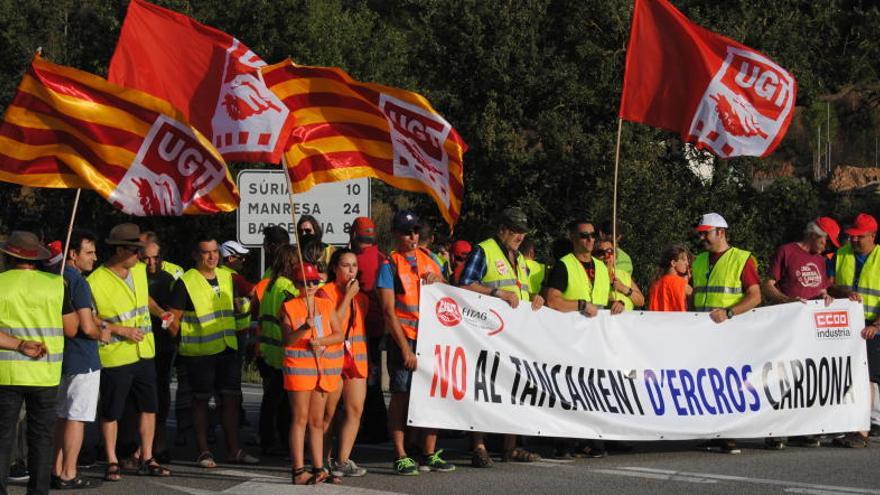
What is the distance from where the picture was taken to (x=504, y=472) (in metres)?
10.7

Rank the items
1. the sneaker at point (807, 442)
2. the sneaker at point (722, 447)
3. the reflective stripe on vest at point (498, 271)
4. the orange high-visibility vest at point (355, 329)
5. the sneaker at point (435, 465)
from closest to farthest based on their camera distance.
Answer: the orange high-visibility vest at point (355, 329) → the sneaker at point (435, 465) → the reflective stripe on vest at point (498, 271) → the sneaker at point (722, 447) → the sneaker at point (807, 442)

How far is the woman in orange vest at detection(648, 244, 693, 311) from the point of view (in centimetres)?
1283

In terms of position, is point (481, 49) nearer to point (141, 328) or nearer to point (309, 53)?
point (309, 53)

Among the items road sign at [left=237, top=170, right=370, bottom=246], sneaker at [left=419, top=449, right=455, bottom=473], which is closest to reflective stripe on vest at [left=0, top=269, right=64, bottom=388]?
sneaker at [left=419, top=449, right=455, bottom=473]

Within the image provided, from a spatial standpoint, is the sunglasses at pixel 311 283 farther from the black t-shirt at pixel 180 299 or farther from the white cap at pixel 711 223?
the white cap at pixel 711 223

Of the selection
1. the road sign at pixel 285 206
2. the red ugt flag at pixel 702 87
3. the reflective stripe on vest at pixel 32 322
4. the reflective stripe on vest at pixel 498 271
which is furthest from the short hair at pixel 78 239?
the road sign at pixel 285 206

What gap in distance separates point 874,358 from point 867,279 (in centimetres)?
73

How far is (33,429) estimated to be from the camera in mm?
9062

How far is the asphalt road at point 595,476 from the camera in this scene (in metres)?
9.88

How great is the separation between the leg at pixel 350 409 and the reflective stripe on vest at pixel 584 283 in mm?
2081

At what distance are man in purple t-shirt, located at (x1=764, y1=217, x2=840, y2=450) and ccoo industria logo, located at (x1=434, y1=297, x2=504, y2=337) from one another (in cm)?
294

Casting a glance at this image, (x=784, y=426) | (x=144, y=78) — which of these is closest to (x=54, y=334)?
(x=144, y=78)

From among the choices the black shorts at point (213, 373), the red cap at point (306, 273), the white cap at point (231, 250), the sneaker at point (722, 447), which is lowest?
the sneaker at point (722, 447)

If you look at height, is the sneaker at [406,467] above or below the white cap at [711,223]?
below
